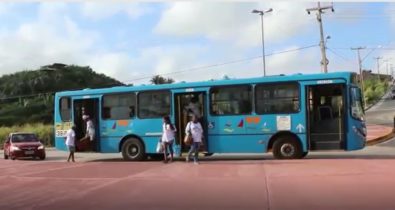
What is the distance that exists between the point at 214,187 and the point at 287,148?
7.36 meters

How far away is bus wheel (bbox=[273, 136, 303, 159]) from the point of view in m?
19.6

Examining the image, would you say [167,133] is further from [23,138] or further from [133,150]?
[23,138]

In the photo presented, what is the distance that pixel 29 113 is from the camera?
90.6 meters

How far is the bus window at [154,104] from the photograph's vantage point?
21.8 m

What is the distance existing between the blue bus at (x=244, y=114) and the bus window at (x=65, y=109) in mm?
1093

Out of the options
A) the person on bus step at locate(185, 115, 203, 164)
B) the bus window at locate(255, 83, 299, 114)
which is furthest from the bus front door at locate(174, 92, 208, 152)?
the bus window at locate(255, 83, 299, 114)

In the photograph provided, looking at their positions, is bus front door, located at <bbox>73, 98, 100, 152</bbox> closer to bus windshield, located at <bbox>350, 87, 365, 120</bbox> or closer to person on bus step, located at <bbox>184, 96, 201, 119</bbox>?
person on bus step, located at <bbox>184, 96, 201, 119</bbox>

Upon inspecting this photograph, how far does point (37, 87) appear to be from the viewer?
95.9 m

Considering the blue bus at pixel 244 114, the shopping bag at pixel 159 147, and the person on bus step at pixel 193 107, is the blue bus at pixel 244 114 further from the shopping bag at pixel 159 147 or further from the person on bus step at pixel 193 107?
the shopping bag at pixel 159 147

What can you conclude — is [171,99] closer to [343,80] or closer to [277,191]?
[343,80]

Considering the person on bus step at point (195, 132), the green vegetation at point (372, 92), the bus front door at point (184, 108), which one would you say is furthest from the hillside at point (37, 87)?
the person on bus step at point (195, 132)

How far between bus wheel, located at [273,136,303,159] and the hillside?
230 ft

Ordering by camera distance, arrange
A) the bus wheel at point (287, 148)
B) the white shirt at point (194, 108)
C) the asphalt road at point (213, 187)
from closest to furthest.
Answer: the asphalt road at point (213, 187) → the bus wheel at point (287, 148) → the white shirt at point (194, 108)

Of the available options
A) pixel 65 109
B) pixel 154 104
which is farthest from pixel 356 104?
pixel 65 109
